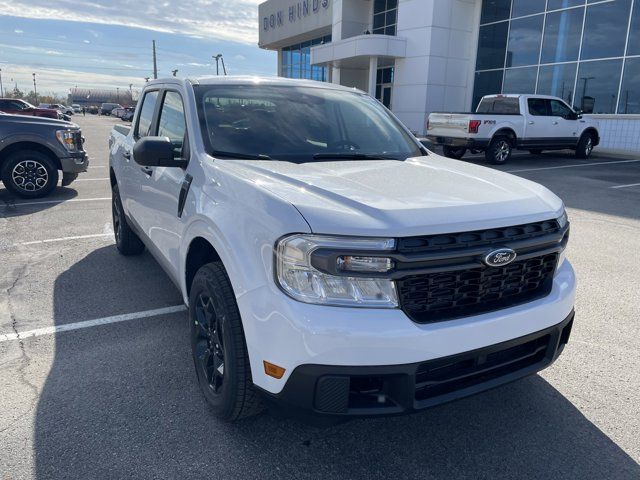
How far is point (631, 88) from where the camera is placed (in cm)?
1728

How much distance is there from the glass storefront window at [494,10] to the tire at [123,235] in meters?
21.6

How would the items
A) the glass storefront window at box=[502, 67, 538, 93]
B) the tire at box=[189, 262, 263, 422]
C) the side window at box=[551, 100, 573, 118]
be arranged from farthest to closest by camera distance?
the glass storefront window at box=[502, 67, 538, 93] < the side window at box=[551, 100, 573, 118] < the tire at box=[189, 262, 263, 422]

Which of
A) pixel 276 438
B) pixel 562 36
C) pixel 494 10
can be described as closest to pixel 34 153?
pixel 276 438

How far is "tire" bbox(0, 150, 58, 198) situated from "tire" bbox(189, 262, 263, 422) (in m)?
7.27

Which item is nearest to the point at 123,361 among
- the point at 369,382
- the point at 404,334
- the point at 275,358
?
the point at 275,358

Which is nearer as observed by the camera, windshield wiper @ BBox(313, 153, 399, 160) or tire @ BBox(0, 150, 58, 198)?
windshield wiper @ BBox(313, 153, 399, 160)

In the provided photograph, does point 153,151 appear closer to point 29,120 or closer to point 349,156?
point 349,156

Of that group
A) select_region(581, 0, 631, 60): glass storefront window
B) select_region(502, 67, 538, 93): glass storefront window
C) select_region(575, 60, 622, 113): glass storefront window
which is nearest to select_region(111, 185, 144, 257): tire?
select_region(575, 60, 622, 113): glass storefront window

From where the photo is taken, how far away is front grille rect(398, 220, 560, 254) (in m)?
2.07

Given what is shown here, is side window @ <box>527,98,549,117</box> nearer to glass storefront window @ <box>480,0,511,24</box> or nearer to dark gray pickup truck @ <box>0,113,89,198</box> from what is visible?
glass storefront window @ <box>480,0,511,24</box>

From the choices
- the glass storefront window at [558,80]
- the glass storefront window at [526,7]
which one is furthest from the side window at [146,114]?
the glass storefront window at [526,7]

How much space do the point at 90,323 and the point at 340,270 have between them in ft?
8.82

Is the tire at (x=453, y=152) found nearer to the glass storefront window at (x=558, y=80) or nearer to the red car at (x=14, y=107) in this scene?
the glass storefront window at (x=558, y=80)

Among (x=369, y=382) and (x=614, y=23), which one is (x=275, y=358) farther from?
(x=614, y=23)
